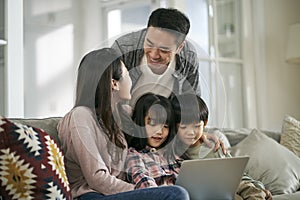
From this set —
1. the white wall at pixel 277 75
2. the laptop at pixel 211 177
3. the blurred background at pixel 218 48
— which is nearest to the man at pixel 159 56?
the laptop at pixel 211 177

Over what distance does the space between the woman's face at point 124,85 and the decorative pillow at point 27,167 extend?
33cm

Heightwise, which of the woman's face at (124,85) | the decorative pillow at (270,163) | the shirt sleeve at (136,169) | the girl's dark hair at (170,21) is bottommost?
the decorative pillow at (270,163)

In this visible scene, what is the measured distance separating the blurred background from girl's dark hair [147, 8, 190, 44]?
1.06 m

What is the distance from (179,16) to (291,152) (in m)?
1.35

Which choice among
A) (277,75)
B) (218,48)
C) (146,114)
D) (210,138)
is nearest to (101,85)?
(146,114)

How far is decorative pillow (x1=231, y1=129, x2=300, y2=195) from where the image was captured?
2553 millimetres

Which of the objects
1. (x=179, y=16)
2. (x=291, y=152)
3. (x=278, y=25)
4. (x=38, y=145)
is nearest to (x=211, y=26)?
(x=278, y=25)

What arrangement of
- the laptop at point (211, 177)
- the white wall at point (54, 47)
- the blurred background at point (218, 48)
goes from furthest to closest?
the white wall at point (54, 47) → the blurred background at point (218, 48) → the laptop at point (211, 177)

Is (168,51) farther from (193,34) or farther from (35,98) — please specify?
(35,98)

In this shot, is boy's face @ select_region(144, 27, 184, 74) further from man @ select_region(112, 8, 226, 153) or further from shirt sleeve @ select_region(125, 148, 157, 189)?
shirt sleeve @ select_region(125, 148, 157, 189)

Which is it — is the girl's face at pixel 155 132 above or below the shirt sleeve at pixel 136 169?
above

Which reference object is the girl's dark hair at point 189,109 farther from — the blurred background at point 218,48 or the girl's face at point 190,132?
the blurred background at point 218,48

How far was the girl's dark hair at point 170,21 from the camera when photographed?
1667mm

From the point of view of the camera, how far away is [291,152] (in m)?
2.78
